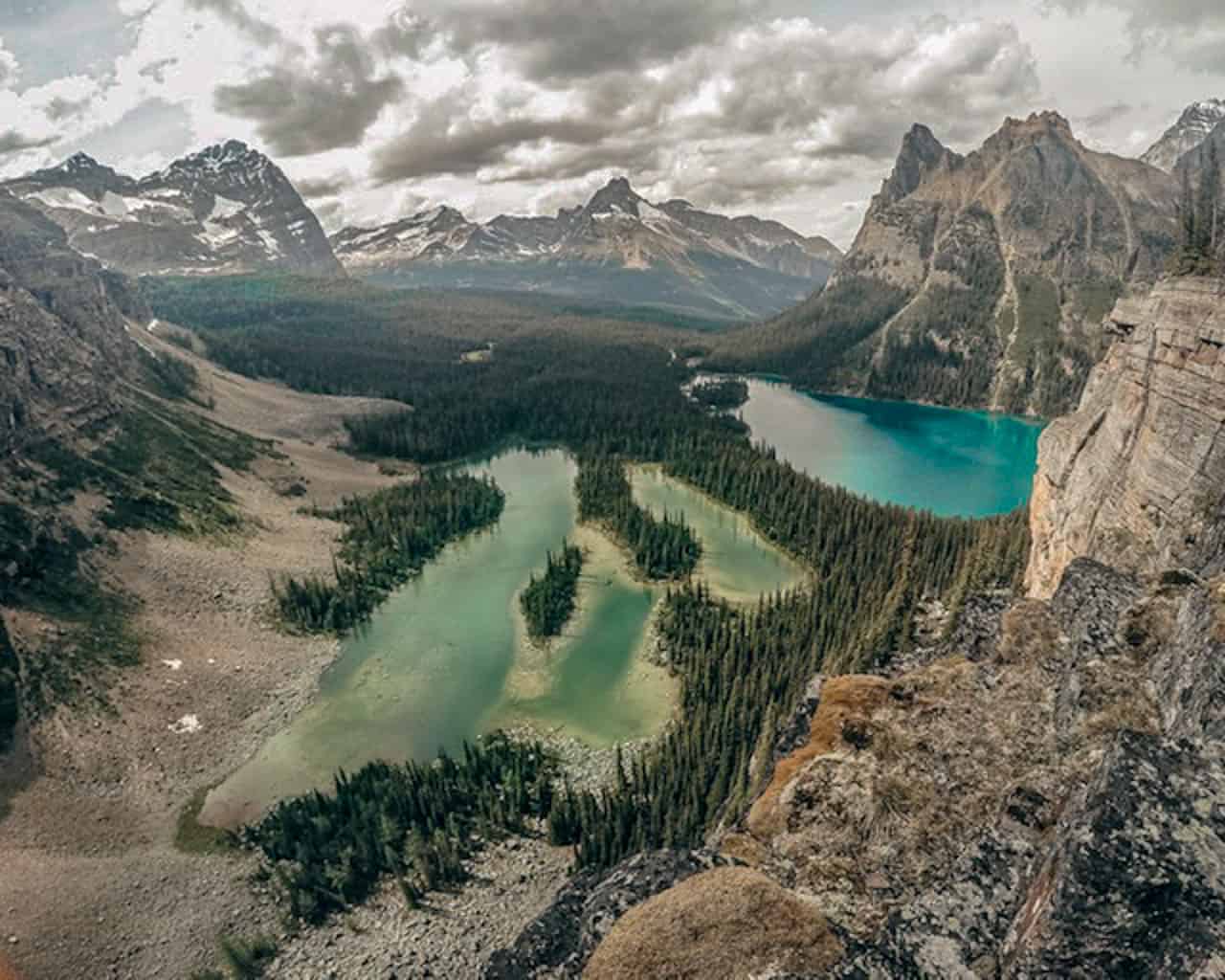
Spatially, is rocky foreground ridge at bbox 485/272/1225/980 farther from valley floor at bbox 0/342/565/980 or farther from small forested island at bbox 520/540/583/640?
small forested island at bbox 520/540/583/640

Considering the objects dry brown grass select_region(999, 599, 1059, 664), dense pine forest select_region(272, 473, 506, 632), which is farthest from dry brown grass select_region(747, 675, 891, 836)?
dense pine forest select_region(272, 473, 506, 632)

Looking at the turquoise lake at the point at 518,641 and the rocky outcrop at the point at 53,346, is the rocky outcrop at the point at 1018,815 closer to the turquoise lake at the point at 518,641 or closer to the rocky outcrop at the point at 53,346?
the turquoise lake at the point at 518,641

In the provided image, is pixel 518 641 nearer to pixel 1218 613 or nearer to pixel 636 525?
pixel 636 525

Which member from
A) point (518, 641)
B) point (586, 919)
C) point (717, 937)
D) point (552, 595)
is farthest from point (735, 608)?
point (717, 937)

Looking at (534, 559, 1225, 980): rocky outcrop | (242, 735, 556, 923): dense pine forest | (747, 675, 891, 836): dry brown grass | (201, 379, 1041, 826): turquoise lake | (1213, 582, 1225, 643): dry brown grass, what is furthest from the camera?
(201, 379, 1041, 826): turquoise lake

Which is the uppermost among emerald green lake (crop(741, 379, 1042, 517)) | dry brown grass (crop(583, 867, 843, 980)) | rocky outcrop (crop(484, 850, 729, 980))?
dry brown grass (crop(583, 867, 843, 980))

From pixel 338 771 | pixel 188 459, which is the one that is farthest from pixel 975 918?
pixel 188 459
